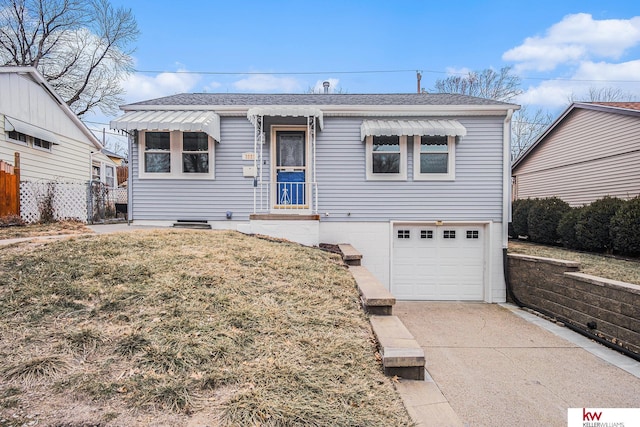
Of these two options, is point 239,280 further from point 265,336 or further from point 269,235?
point 269,235

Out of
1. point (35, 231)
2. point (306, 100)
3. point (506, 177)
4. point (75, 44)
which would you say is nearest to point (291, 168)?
point (306, 100)

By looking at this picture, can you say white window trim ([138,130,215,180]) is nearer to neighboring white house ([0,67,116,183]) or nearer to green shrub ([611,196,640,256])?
neighboring white house ([0,67,116,183])

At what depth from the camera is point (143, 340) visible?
8.51 feet

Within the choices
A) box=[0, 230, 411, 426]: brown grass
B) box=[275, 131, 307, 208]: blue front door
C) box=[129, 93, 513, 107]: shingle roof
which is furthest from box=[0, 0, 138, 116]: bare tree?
box=[0, 230, 411, 426]: brown grass

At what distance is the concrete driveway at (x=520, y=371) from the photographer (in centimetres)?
312

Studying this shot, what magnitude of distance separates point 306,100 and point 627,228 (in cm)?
815

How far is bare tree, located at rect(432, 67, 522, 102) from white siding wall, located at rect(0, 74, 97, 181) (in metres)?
22.1

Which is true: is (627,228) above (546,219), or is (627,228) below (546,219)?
below

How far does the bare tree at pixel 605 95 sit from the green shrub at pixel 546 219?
1656cm

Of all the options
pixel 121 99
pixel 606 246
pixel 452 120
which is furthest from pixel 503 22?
pixel 121 99

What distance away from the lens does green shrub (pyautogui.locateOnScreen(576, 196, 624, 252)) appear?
25.9 ft

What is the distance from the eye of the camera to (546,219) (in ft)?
34.3

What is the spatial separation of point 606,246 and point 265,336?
359 inches

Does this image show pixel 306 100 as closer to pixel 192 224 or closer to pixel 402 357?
pixel 192 224
